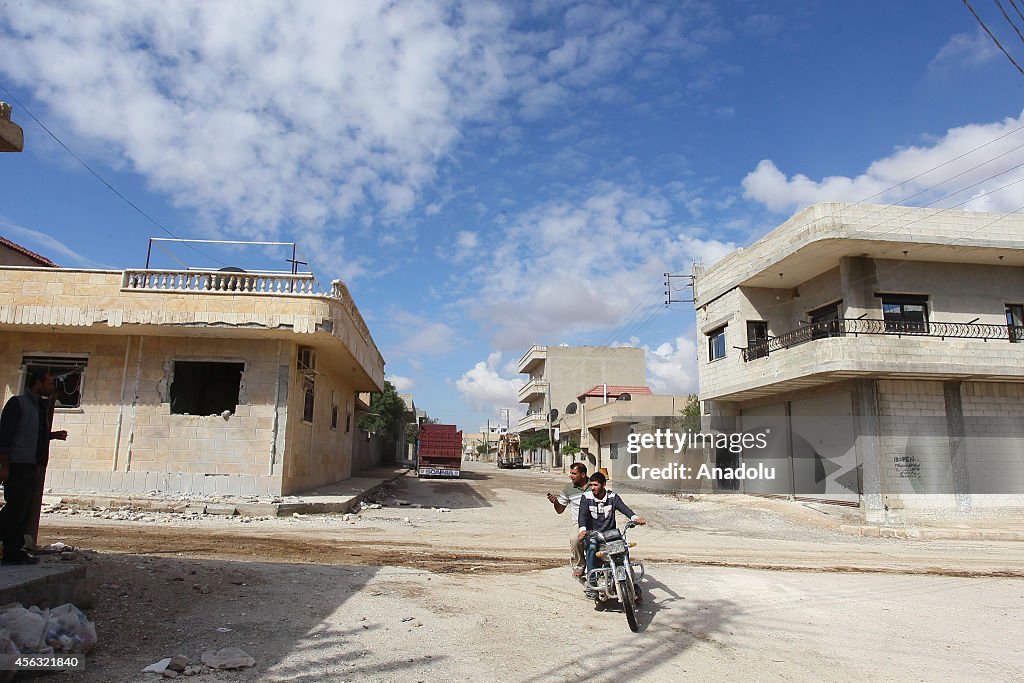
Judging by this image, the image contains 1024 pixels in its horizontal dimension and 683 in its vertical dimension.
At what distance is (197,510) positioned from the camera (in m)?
13.6

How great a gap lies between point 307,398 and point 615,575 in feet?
44.6

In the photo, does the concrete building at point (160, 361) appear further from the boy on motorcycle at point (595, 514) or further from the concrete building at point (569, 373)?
the concrete building at point (569, 373)

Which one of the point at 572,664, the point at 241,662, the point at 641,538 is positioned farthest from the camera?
the point at 641,538

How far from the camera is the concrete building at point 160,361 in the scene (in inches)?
576

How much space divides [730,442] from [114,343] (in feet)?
68.2

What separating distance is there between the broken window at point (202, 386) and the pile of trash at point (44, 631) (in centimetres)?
1145

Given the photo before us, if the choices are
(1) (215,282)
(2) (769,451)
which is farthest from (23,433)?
(2) (769,451)

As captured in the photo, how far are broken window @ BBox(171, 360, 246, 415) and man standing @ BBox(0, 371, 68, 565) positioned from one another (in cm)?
998

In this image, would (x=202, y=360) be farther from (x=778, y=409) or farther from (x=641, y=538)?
(x=778, y=409)

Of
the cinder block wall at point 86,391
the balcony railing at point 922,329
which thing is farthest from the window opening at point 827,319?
the cinder block wall at point 86,391

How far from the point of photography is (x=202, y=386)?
17.3m

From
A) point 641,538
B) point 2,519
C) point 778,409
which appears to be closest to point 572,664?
point 2,519
